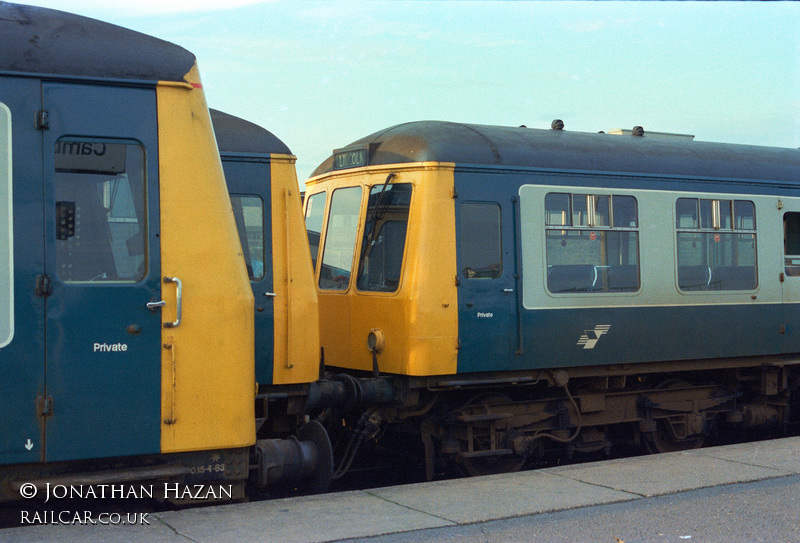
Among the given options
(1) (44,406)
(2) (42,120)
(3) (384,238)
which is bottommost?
(1) (44,406)

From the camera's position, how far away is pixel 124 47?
5.61 m

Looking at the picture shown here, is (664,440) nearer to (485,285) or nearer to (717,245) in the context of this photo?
(717,245)

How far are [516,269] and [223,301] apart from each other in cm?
381

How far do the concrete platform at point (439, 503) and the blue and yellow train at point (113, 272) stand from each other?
30 cm

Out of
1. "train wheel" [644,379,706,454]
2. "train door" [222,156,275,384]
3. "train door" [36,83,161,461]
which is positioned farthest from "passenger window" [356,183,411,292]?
"train wheel" [644,379,706,454]

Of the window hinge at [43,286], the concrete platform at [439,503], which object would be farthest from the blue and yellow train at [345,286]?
the concrete platform at [439,503]

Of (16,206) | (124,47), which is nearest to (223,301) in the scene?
(16,206)

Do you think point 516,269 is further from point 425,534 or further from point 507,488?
point 425,534

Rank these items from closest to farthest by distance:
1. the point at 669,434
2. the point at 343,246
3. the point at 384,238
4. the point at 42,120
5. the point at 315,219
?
1. the point at 42,120
2. the point at 384,238
3. the point at 343,246
4. the point at 315,219
5. the point at 669,434

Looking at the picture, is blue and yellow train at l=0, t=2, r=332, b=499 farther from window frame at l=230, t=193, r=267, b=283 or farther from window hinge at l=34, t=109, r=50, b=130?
window frame at l=230, t=193, r=267, b=283

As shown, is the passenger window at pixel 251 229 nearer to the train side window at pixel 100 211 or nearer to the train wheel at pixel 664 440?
the train side window at pixel 100 211

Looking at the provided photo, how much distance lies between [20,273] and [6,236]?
0.75 feet

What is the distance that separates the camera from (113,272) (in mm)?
5406

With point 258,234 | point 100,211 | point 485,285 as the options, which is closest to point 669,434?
point 485,285
